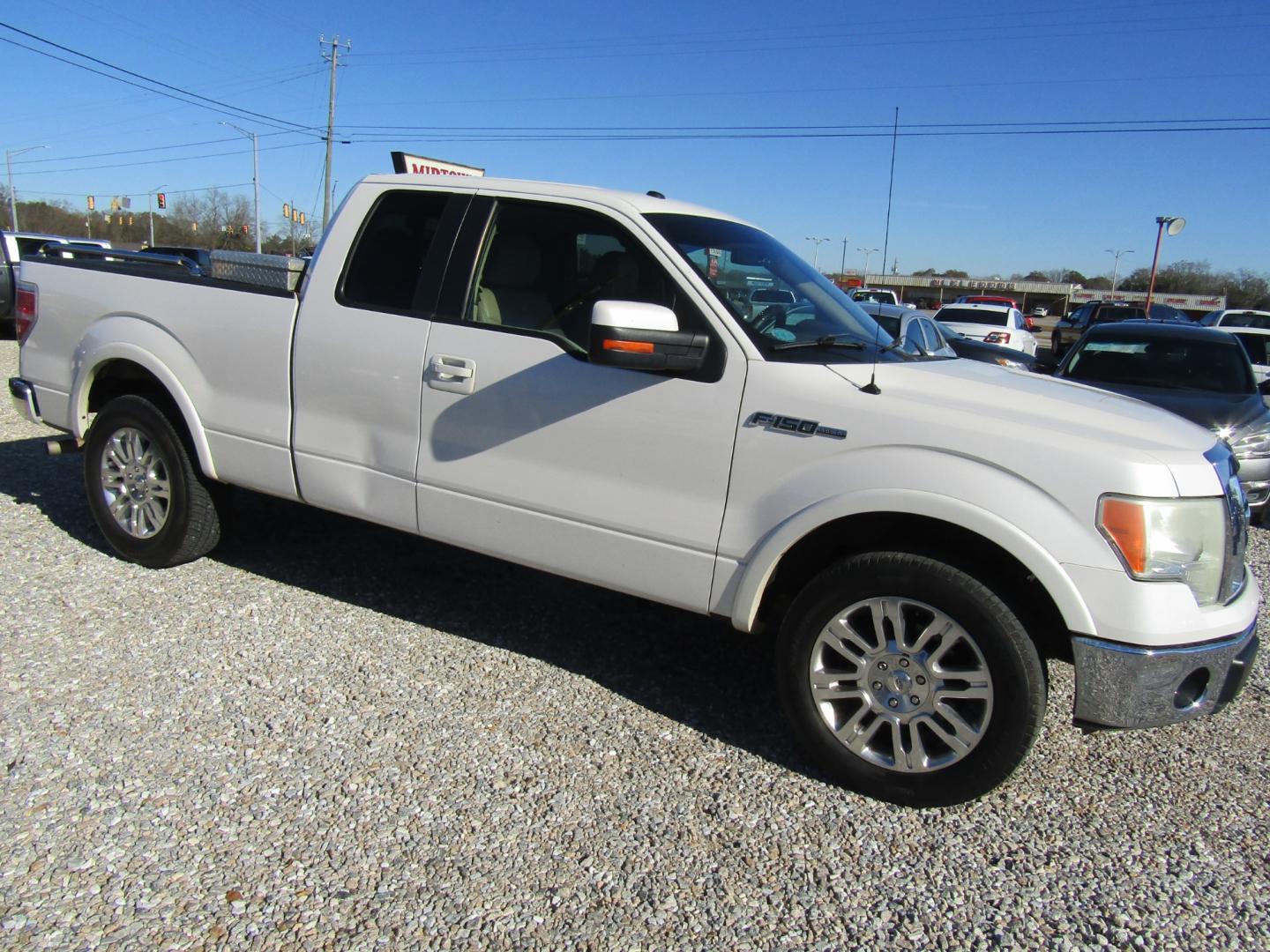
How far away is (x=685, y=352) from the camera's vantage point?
3.30 meters

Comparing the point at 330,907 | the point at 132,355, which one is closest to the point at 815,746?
the point at 330,907

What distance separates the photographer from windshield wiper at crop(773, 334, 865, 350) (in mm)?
3453

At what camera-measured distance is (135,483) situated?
4.87 meters

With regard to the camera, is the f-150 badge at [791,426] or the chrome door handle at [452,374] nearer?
the f-150 badge at [791,426]

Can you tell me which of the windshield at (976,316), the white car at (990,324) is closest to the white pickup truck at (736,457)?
the white car at (990,324)

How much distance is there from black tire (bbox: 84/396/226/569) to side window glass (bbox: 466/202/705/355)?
6.15ft

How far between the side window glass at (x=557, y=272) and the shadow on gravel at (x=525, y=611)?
1453 mm

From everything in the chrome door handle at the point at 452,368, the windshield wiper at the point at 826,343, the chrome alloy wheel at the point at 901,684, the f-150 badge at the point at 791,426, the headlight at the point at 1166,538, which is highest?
the windshield wiper at the point at 826,343

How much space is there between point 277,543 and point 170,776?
2567 mm

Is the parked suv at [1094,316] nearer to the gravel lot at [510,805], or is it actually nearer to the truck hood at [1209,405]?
the truck hood at [1209,405]

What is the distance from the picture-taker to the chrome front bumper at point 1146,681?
2816 mm

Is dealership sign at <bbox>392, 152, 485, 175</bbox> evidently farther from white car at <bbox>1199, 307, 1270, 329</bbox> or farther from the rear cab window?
white car at <bbox>1199, 307, 1270, 329</bbox>

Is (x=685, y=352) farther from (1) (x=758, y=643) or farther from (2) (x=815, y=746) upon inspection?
(1) (x=758, y=643)

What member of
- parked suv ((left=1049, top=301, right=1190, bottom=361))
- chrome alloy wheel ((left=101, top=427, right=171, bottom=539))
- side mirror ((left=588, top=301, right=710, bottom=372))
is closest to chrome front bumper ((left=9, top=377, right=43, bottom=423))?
chrome alloy wheel ((left=101, top=427, right=171, bottom=539))
